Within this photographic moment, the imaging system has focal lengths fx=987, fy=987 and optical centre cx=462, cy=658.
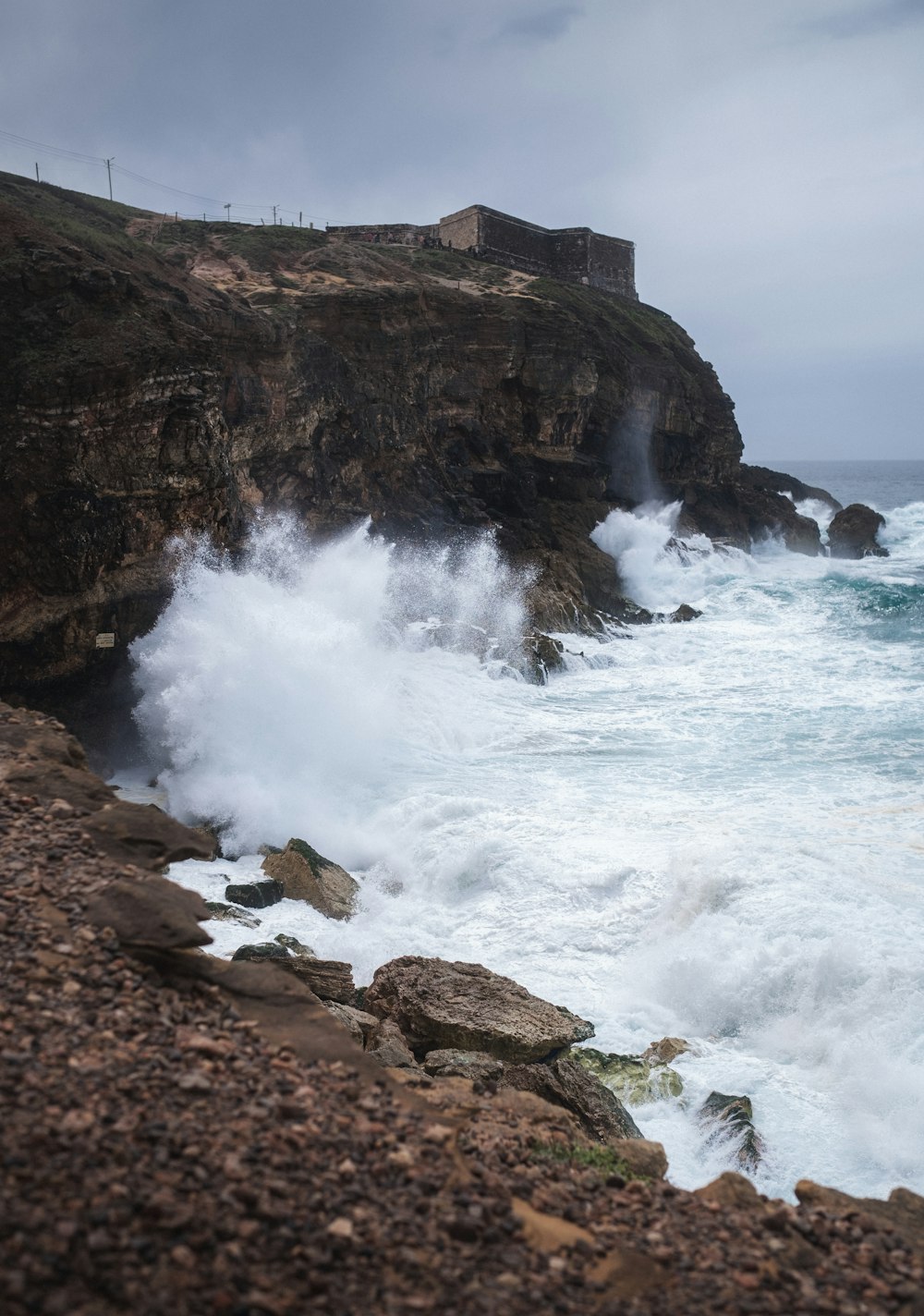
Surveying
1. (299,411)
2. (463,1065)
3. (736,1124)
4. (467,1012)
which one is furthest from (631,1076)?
(299,411)

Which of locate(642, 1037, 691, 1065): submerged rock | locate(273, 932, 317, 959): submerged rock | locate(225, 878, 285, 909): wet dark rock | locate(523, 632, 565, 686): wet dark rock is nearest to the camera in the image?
locate(642, 1037, 691, 1065): submerged rock

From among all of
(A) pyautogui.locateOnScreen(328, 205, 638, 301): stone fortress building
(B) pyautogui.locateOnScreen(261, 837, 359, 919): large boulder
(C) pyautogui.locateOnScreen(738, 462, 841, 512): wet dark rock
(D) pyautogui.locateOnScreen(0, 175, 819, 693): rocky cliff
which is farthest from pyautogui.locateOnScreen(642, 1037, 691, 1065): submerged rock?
(C) pyautogui.locateOnScreen(738, 462, 841, 512): wet dark rock

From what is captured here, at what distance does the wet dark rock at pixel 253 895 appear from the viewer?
10.2 meters

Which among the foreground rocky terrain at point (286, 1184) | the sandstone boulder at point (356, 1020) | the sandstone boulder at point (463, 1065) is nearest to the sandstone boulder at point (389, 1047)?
the sandstone boulder at point (356, 1020)

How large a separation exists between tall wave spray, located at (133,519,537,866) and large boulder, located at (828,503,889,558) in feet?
87.9

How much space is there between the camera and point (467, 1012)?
24.6 ft

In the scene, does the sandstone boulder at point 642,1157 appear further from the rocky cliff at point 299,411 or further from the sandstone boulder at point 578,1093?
the rocky cliff at point 299,411

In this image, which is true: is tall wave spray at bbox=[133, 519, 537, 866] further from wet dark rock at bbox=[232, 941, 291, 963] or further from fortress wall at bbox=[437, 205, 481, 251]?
fortress wall at bbox=[437, 205, 481, 251]

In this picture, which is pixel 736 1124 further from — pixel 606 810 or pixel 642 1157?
pixel 606 810

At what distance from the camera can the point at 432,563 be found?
86.1ft

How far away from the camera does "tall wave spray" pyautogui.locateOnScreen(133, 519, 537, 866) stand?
13.2 metres

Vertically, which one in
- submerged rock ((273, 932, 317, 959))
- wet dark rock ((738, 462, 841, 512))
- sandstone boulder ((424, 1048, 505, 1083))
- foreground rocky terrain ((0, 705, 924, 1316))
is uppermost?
wet dark rock ((738, 462, 841, 512))

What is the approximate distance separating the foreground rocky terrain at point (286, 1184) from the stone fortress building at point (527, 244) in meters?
37.5

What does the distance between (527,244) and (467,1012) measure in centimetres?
3969
